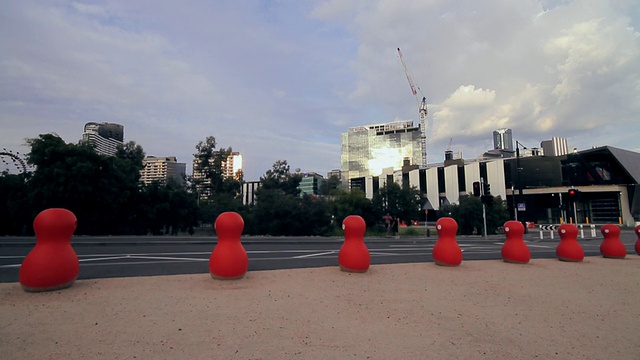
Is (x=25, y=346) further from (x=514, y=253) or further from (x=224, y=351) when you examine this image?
(x=514, y=253)

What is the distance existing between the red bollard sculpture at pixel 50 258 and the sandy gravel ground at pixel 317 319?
0.19 m

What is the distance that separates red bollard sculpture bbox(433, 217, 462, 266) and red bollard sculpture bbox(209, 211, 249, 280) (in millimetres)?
5399

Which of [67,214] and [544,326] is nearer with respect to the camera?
[544,326]

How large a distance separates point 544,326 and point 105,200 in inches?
1062

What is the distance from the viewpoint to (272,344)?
12.9ft

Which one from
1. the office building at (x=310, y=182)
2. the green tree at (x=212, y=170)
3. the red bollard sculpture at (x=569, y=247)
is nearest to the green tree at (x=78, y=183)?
the green tree at (x=212, y=170)

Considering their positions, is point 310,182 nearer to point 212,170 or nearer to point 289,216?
point 212,170

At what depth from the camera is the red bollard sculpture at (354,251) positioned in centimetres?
814

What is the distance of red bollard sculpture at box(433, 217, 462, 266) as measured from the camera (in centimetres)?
947

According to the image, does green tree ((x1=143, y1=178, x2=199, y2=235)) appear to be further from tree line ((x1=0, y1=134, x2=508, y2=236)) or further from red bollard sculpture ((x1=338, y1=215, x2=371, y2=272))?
red bollard sculpture ((x1=338, y1=215, x2=371, y2=272))

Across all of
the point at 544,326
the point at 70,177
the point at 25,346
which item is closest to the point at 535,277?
the point at 544,326

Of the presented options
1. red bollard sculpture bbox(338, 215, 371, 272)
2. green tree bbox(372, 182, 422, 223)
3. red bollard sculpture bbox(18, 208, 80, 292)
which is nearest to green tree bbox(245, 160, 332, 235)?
green tree bbox(372, 182, 422, 223)

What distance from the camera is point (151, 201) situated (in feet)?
99.3

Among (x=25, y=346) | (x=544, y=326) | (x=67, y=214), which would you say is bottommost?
(x=544, y=326)
